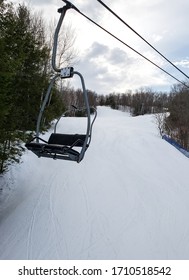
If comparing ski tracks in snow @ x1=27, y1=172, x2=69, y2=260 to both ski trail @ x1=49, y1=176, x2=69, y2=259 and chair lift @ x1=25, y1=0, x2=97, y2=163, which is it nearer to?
ski trail @ x1=49, y1=176, x2=69, y2=259

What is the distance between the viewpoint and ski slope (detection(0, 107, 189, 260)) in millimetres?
6785

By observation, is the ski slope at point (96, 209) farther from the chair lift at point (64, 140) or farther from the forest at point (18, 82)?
the chair lift at point (64, 140)

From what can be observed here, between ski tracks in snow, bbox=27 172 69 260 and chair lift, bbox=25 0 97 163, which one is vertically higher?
chair lift, bbox=25 0 97 163

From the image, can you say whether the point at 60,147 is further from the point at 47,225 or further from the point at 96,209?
the point at 96,209

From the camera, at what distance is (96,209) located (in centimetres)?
866

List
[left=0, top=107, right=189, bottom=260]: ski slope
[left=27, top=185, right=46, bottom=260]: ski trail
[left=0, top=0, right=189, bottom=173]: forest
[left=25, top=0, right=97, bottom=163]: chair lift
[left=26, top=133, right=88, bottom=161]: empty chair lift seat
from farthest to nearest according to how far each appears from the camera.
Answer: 1. [left=0, top=0, right=189, bottom=173]: forest
2. [left=0, top=107, right=189, bottom=260]: ski slope
3. [left=27, top=185, right=46, bottom=260]: ski trail
4. [left=26, top=133, right=88, bottom=161]: empty chair lift seat
5. [left=25, top=0, right=97, bottom=163]: chair lift

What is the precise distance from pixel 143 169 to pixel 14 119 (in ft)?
21.6

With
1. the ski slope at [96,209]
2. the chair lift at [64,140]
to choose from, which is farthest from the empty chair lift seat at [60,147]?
the ski slope at [96,209]

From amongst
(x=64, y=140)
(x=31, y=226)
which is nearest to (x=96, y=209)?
(x=31, y=226)

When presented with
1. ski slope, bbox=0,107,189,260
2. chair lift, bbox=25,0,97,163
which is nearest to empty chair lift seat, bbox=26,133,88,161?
chair lift, bbox=25,0,97,163

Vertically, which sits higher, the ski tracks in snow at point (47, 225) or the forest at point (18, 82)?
the forest at point (18, 82)

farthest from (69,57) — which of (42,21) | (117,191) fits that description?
(117,191)

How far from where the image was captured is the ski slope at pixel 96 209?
6785 millimetres

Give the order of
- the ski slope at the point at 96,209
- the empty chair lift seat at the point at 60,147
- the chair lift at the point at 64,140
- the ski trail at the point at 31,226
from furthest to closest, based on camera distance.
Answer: the ski slope at the point at 96,209, the ski trail at the point at 31,226, the empty chair lift seat at the point at 60,147, the chair lift at the point at 64,140
